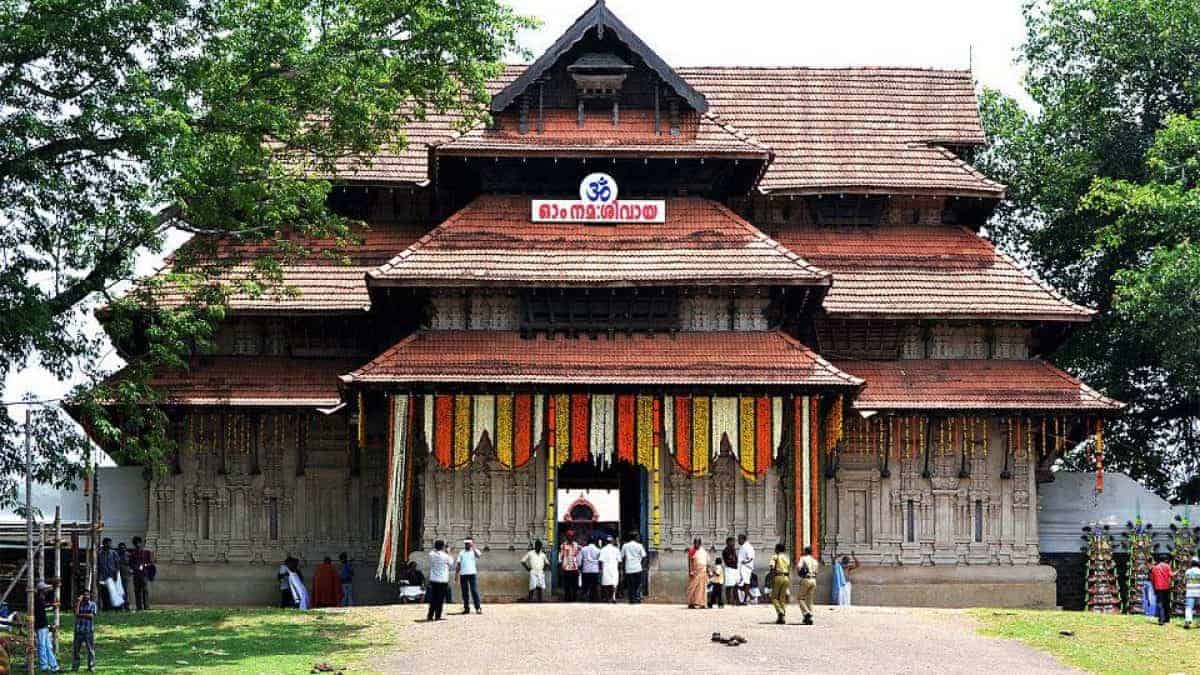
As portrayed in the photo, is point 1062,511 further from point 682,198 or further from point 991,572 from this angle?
point 682,198

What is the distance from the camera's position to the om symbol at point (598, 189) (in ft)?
132

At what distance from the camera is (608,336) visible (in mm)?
38750

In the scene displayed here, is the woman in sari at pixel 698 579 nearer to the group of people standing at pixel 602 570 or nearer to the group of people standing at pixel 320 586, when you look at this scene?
the group of people standing at pixel 602 570

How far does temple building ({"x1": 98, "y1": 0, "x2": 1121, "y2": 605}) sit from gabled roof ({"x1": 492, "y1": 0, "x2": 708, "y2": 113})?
61 mm

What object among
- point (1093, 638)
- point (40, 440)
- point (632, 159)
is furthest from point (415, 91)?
point (1093, 638)

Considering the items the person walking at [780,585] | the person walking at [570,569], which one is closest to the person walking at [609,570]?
the person walking at [570,569]

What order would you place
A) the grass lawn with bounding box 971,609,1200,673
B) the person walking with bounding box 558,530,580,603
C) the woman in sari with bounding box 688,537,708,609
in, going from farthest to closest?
the person walking with bounding box 558,530,580,603, the woman in sari with bounding box 688,537,708,609, the grass lawn with bounding box 971,609,1200,673

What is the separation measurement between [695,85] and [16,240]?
19720mm

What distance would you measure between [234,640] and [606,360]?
9.86 m

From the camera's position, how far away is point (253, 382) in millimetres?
40375

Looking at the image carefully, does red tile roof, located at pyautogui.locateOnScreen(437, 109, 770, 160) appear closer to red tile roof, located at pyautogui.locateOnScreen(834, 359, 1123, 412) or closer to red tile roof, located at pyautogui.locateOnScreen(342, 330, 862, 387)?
A: red tile roof, located at pyautogui.locateOnScreen(342, 330, 862, 387)

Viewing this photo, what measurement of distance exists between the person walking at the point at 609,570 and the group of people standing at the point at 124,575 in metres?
9.03

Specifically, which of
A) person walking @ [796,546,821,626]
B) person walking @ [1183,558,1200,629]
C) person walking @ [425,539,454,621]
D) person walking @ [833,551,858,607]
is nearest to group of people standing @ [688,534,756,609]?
person walking @ [833,551,858,607]

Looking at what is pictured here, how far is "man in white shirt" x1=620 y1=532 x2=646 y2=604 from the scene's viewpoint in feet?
120
